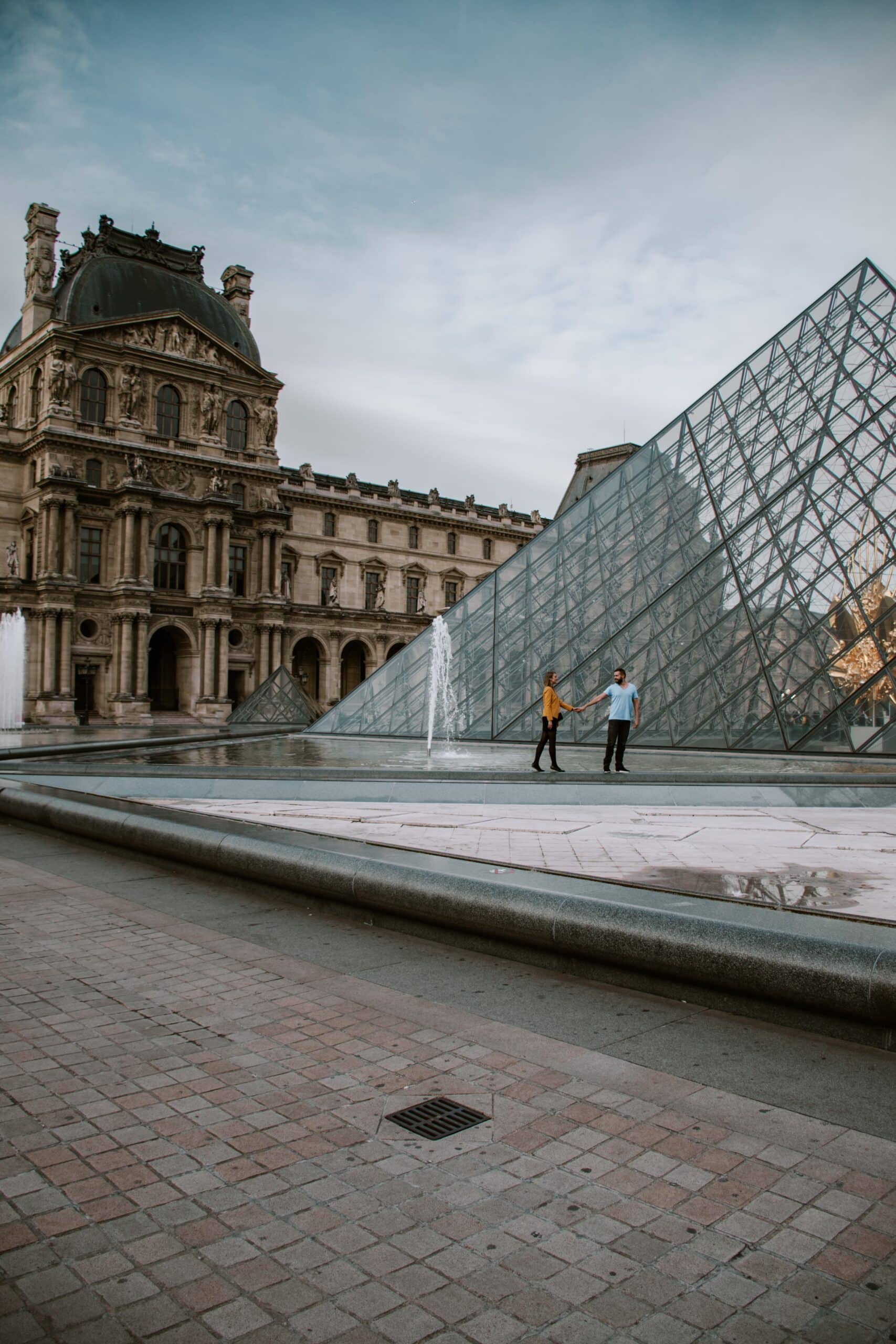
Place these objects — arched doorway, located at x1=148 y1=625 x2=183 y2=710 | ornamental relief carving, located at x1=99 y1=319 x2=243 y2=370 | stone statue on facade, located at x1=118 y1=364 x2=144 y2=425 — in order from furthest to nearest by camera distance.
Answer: arched doorway, located at x1=148 y1=625 x2=183 y2=710
ornamental relief carving, located at x1=99 y1=319 x2=243 y2=370
stone statue on facade, located at x1=118 y1=364 x2=144 y2=425

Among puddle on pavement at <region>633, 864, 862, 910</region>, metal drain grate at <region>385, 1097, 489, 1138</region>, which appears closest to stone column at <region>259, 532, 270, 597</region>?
puddle on pavement at <region>633, 864, 862, 910</region>

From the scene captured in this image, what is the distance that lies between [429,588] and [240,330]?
1874 cm

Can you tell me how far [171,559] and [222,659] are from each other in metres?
5.25

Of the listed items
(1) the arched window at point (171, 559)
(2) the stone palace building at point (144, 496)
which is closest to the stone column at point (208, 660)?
(2) the stone palace building at point (144, 496)

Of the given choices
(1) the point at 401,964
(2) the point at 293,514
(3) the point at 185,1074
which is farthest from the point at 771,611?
(2) the point at 293,514

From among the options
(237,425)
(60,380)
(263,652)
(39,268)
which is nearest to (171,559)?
(263,652)

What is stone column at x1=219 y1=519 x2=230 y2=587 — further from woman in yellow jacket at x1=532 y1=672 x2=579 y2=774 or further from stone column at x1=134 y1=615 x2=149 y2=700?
woman in yellow jacket at x1=532 y1=672 x2=579 y2=774

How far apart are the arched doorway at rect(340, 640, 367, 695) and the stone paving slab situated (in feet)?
180

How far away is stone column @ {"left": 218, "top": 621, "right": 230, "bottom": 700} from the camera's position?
1893 inches

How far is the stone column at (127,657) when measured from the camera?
44.5m

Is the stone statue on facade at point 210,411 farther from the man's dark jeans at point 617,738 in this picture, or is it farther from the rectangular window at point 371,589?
the man's dark jeans at point 617,738

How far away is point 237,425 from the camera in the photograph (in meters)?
50.8

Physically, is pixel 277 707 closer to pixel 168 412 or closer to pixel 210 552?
pixel 210 552

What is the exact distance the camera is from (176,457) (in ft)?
155
